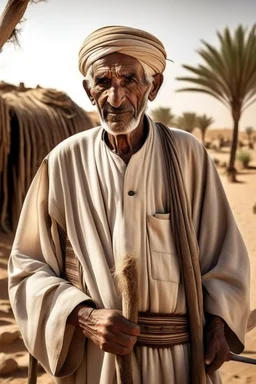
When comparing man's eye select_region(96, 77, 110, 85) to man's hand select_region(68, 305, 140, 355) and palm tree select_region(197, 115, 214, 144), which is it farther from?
palm tree select_region(197, 115, 214, 144)

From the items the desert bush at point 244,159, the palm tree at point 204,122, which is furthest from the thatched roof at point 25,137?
the palm tree at point 204,122

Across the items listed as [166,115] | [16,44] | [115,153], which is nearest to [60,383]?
[115,153]

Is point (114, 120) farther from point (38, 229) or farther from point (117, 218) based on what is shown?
point (38, 229)

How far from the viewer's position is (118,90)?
6.72 feet

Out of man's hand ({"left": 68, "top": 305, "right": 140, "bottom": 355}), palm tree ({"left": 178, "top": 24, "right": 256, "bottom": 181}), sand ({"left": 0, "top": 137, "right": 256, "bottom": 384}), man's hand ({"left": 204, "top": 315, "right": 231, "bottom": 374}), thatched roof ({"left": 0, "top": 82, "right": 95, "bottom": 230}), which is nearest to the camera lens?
man's hand ({"left": 68, "top": 305, "right": 140, "bottom": 355})

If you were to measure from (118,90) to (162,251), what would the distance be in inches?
22.1

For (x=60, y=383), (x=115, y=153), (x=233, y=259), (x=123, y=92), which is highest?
(x=123, y=92)

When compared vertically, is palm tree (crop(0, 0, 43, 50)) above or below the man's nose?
above

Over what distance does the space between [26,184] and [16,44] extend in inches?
144

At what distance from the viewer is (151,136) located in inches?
86.1

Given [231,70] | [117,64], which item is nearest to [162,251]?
[117,64]

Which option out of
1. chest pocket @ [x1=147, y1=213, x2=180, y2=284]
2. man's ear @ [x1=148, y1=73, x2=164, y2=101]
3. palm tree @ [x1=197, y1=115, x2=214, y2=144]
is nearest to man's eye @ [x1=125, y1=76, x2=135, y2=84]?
man's ear @ [x1=148, y1=73, x2=164, y2=101]

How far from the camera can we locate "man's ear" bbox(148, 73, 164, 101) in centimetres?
218

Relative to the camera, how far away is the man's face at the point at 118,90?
6.72 feet
